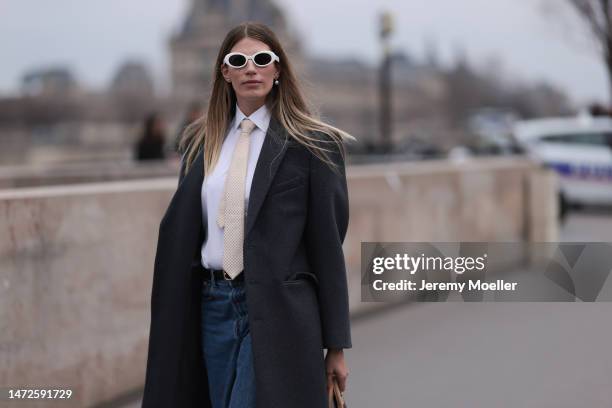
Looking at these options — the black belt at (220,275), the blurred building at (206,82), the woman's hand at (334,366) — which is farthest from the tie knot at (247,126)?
the blurred building at (206,82)

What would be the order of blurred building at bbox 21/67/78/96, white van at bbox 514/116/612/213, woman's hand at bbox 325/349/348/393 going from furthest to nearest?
blurred building at bbox 21/67/78/96 → white van at bbox 514/116/612/213 → woman's hand at bbox 325/349/348/393

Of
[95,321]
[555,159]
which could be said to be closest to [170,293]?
[95,321]

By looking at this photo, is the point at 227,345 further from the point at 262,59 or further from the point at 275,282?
the point at 262,59

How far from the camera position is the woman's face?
299 centimetres

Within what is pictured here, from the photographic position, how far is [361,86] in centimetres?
12594

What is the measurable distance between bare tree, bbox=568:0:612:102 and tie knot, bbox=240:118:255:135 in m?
15.7

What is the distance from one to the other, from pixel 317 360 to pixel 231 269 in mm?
391

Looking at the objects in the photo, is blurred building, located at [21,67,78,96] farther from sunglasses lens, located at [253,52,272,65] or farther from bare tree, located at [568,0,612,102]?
sunglasses lens, located at [253,52,272,65]

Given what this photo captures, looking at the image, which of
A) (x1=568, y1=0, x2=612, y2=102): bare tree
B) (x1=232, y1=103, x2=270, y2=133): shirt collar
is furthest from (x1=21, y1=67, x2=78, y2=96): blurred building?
(x1=232, y1=103, x2=270, y2=133): shirt collar

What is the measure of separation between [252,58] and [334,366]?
1.03 meters

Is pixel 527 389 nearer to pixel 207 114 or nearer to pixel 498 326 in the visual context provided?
pixel 498 326

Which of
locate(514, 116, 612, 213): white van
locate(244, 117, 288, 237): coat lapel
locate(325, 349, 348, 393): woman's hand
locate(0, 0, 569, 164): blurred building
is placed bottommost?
locate(325, 349, 348, 393): woman's hand

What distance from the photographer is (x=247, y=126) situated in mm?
3049

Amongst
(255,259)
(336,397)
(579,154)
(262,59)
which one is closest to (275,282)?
(255,259)
